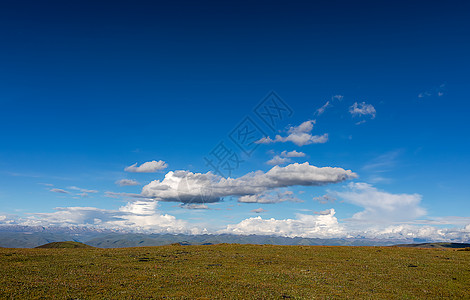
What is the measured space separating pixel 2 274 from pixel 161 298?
20.1 metres

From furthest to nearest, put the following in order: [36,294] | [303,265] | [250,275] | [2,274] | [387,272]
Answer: [303,265] < [387,272] < [250,275] < [2,274] < [36,294]

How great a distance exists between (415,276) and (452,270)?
7.75 meters

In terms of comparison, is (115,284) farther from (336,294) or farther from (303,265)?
(303,265)

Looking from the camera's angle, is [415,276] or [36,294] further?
[415,276]

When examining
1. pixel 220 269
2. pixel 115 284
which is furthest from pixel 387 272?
pixel 115 284

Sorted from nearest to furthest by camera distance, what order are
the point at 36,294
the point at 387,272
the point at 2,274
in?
the point at 36,294
the point at 2,274
the point at 387,272

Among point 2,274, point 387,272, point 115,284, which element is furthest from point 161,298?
point 387,272

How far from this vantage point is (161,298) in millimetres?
23328

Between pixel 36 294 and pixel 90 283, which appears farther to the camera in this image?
pixel 90 283

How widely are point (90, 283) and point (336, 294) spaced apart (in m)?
23.8

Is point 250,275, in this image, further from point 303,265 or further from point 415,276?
point 415,276

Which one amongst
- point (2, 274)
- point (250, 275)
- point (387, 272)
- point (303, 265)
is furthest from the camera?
point (303, 265)

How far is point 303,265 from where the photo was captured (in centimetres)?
4341

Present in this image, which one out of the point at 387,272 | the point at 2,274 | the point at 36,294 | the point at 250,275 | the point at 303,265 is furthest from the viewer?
the point at 303,265
